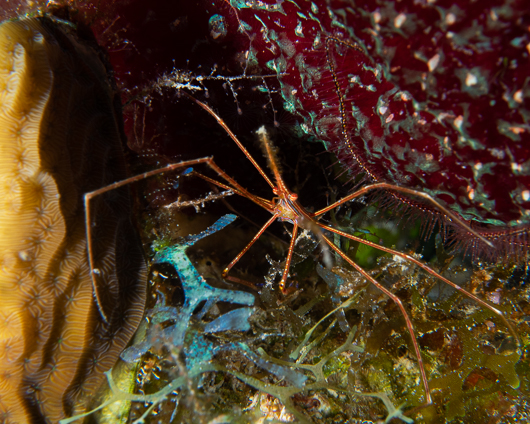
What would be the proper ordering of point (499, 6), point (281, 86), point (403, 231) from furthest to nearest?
point (403, 231) → point (281, 86) → point (499, 6)

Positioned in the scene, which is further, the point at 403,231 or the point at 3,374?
the point at 403,231

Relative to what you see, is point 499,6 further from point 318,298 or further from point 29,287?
point 29,287

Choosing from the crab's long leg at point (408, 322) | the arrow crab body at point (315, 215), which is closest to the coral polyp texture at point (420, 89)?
the arrow crab body at point (315, 215)

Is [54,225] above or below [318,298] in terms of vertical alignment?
above

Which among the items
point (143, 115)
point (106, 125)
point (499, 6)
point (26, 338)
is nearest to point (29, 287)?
point (26, 338)

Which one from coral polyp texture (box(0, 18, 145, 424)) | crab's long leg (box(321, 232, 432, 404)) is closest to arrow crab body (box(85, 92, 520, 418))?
crab's long leg (box(321, 232, 432, 404))

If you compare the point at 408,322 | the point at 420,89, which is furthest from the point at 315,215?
the point at 420,89

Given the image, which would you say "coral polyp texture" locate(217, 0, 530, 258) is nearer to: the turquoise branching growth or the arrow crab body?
the arrow crab body
